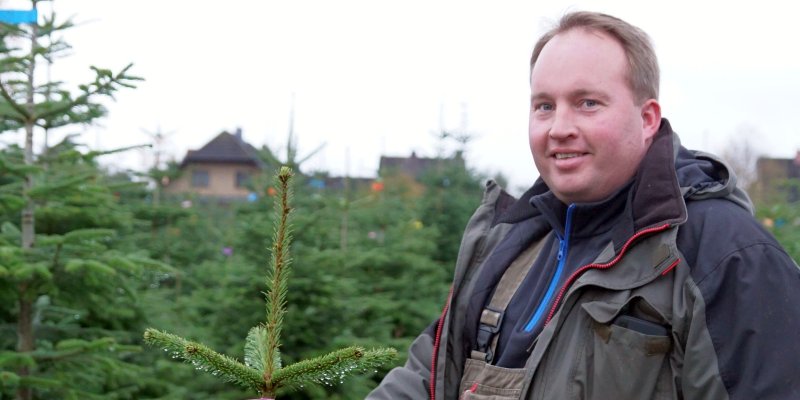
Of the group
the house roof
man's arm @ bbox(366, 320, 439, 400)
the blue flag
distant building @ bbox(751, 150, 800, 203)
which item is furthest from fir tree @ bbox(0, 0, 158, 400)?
the house roof

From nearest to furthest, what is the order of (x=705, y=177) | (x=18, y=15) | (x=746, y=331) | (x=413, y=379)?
(x=746, y=331) < (x=705, y=177) < (x=413, y=379) < (x=18, y=15)

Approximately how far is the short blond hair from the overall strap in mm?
610

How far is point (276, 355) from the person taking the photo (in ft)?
5.76

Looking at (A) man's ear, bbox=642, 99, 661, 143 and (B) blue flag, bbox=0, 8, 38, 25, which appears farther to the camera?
(B) blue flag, bbox=0, 8, 38, 25

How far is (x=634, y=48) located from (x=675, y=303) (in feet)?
2.41

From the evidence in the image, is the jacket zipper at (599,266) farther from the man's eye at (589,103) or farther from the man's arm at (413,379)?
the man's arm at (413,379)

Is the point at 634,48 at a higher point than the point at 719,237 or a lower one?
higher

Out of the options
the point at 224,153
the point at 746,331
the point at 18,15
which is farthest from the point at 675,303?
the point at 224,153

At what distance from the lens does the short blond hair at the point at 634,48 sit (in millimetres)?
2373

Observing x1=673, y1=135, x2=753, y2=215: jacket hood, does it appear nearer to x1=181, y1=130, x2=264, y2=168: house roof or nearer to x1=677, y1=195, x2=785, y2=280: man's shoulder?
x1=677, y1=195, x2=785, y2=280: man's shoulder

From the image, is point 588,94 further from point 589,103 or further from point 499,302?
point 499,302

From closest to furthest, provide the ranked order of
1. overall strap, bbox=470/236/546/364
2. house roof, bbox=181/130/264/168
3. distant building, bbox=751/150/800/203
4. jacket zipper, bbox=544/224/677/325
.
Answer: jacket zipper, bbox=544/224/677/325 → overall strap, bbox=470/236/546/364 → distant building, bbox=751/150/800/203 → house roof, bbox=181/130/264/168

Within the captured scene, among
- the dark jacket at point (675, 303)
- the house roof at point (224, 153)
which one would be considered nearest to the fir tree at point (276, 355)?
the dark jacket at point (675, 303)

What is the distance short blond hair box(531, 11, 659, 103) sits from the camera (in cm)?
A: 237
